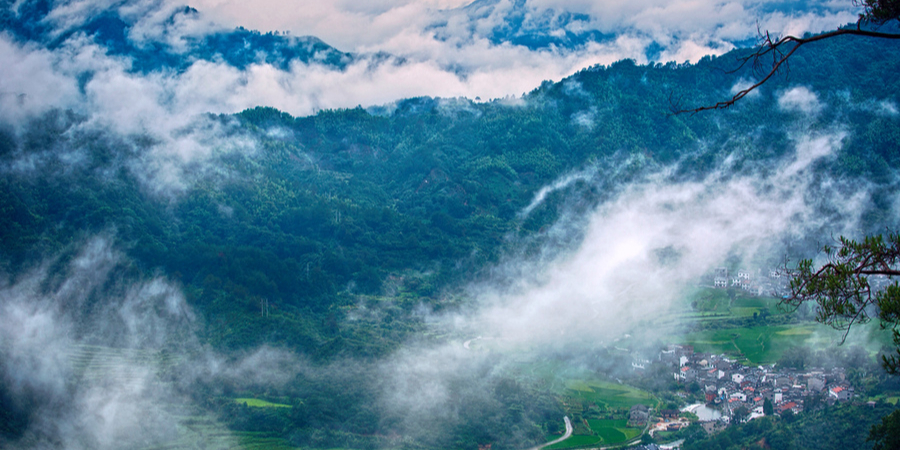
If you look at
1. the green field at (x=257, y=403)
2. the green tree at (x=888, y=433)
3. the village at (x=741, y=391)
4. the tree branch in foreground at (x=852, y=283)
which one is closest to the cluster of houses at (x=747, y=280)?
the village at (x=741, y=391)

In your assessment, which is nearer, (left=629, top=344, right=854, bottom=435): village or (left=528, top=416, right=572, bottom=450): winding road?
(left=629, top=344, right=854, bottom=435): village

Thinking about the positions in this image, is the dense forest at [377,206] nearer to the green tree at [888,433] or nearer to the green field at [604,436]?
the green field at [604,436]

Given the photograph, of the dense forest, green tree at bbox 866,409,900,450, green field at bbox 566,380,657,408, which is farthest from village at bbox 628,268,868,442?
green tree at bbox 866,409,900,450

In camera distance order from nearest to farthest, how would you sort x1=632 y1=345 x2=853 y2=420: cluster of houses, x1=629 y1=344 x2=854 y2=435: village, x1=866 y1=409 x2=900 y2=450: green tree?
x1=866 y1=409 x2=900 y2=450: green tree → x1=629 y1=344 x2=854 y2=435: village → x1=632 y1=345 x2=853 y2=420: cluster of houses

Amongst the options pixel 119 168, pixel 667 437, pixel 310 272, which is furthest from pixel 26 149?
pixel 667 437

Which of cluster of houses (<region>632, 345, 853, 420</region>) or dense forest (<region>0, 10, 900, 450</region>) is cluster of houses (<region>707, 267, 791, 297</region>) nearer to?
dense forest (<region>0, 10, 900, 450</region>)

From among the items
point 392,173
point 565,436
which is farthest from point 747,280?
point 392,173
